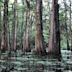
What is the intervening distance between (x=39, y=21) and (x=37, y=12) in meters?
→ 0.64

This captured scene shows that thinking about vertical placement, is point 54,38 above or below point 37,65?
above

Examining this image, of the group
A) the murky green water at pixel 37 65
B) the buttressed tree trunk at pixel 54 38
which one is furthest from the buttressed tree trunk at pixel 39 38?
the murky green water at pixel 37 65

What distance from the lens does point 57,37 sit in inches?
582

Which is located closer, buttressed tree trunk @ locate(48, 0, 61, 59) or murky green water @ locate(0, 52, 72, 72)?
murky green water @ locate(0, 52, 72, 72)

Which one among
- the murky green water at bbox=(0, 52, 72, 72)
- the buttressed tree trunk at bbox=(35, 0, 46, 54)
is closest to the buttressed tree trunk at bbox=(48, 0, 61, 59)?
the buttressed tree trunk at bbox=(35, 0, 46, 54)

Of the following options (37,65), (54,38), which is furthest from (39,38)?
(37,65)

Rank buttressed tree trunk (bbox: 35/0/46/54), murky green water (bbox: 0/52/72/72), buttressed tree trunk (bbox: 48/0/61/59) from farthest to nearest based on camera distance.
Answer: buttressed tree trunk (bbox: 35/0/46/54) → buttressed tree trunk (bbox: 48/0/61/59) → murky green water (bbox: 0/52/72/72)

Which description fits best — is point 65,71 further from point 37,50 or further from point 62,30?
point 62,30

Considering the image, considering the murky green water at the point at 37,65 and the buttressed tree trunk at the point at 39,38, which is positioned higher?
the buttressed tree trunk at the point at 39,38

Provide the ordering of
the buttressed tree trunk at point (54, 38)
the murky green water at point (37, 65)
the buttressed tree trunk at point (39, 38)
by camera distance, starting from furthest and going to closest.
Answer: the buttressed tree trunk at point (39, 38), the buttressed tree trunk at point (54, 38), the murky green water at point (37, 65)

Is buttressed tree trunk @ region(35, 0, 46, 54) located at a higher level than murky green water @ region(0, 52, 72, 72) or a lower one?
higher

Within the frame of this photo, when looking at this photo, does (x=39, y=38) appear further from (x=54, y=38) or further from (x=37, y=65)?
(x=37, y=65)

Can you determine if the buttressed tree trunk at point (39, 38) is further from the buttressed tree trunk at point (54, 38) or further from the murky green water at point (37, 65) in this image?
the murky green water at point (37, 65)

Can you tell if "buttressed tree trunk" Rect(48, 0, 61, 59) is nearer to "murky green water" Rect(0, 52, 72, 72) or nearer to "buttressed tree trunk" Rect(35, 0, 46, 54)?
"buttressed tree trunk" Rect(35, 0, 46, 54)
